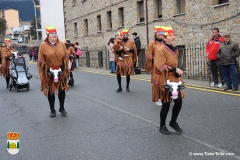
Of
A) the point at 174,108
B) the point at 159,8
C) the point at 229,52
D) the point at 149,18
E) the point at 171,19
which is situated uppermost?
the point at 159,8

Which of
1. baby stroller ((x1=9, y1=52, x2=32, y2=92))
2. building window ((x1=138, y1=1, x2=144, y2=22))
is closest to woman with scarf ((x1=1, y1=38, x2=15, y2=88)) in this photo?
baby stroller ((x1=9, y1=52, x2=32, y2=92))

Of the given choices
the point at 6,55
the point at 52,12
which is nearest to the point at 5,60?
the point at 6,55

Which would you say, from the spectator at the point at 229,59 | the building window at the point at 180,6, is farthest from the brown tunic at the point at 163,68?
the building window at the point at 180,6

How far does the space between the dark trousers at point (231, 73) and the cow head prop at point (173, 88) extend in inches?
194

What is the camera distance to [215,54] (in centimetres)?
1057

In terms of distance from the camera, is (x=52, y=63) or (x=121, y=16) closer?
(x=52, y=63)

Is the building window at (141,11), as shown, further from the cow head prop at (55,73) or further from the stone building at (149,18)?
the cow head prop at (55,73)

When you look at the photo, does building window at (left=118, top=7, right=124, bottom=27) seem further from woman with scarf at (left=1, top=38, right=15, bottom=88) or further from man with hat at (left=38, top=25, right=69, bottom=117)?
man with hat at (left=38, top=25, right=69, bottom=117)

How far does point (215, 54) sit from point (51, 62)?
19.2ft

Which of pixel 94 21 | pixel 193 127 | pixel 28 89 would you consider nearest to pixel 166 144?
pixel 193 127

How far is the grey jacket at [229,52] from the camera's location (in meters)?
9.70

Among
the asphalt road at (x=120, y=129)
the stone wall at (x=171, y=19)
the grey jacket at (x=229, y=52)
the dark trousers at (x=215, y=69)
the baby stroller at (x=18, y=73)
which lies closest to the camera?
the asphalt road at (x=120, y=129)

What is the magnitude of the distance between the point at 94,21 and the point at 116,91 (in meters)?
17.2

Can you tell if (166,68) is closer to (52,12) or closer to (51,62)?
(51,62)
